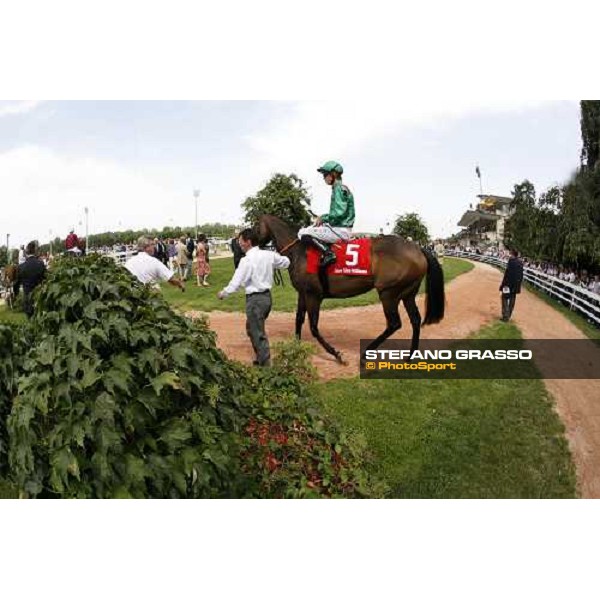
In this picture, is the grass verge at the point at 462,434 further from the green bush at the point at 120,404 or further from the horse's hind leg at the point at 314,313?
the horse's hind leg at the point at 314,313

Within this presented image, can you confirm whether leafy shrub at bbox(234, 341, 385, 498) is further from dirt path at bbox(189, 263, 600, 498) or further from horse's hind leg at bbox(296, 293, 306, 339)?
horse's hind leg at bbox(296, 293, 306, 339)

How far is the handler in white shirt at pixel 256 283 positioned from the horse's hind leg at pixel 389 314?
1122 millimetres

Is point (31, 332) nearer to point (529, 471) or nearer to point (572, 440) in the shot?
point (529, 471)

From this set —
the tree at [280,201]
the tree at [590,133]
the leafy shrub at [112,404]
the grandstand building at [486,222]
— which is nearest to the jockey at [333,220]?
the tree at [280,201]

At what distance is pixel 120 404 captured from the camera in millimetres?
2338

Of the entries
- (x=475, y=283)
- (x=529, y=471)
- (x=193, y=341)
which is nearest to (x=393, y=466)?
(x=529, y=471)

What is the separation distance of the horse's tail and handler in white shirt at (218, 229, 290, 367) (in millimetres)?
1797

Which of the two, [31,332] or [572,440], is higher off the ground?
[31,332]

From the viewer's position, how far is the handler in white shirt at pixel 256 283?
15.3 ft

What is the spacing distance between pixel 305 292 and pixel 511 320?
7.51ft

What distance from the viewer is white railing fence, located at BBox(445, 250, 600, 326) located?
578 centimetres

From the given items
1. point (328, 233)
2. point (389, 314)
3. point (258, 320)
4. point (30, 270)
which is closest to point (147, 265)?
point (258, 320)

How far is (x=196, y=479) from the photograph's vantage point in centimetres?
247

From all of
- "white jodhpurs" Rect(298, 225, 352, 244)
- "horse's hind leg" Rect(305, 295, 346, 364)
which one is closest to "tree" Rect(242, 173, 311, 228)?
"white jodhpurs" Rect(298, 225, 352, 244)
